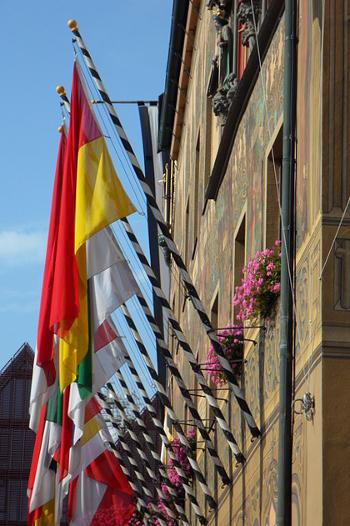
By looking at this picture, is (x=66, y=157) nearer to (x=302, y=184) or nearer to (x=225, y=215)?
(x=225, y=215)

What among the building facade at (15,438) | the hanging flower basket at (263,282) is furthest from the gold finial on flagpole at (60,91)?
the building facade at (15,438)

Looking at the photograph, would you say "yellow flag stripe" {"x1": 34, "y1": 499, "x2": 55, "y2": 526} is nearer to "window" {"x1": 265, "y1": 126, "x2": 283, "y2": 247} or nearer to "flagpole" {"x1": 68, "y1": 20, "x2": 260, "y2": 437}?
"flagpole" {"x1": 68, "y1": 20, "x2": 260, "y2": 437}

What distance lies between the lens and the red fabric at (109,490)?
811 inches

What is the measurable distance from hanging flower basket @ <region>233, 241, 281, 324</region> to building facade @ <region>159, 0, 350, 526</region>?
0.52 feet

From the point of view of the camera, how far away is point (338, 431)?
36.8 ft

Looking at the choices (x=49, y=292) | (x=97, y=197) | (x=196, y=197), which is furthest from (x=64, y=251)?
(x=196, y=197)

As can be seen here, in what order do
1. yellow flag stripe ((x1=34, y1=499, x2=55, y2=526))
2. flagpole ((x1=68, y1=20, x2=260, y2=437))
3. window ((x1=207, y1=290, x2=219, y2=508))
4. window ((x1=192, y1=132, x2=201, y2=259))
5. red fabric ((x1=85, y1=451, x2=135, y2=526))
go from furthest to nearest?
window ((x1=192, y1=132, x2=201, y2=259)), red fabric ((x1=85, y1=451, x2=135, y2=526)), yellow flag stripe ((x1=34, y1=499, x2=55, y2=526)), window ((x1=207, y1=290, x2=219, y2=508)), flagpole ((x1=68, y1=20, x2=260, y2=437))

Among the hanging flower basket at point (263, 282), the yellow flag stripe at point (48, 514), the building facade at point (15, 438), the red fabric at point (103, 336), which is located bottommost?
the yellow flag stripe at point (48, 514)

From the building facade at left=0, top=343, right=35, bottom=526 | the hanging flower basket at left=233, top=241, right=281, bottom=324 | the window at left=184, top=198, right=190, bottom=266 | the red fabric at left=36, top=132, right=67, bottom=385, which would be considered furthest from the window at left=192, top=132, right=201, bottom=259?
the building facade at left=0, top=343, right=35, bottom=526

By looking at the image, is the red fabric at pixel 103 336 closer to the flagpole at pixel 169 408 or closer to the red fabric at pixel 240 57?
the flagpole at pixel 169 408

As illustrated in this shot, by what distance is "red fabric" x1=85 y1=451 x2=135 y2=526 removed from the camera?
20609 millimetres

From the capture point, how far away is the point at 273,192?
48.5 ft

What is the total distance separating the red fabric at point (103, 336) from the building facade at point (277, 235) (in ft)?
4.40

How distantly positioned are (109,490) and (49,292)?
4.45 m
